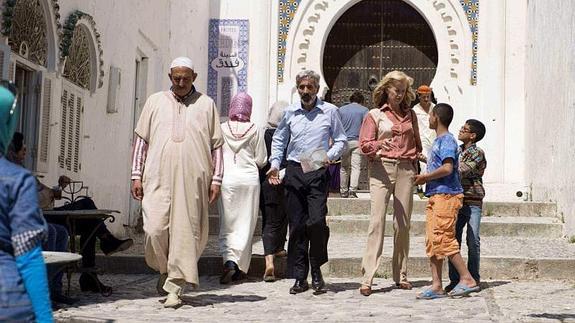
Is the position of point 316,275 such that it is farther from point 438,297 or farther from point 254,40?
point 254,40

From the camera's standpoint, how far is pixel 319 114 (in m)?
6.89

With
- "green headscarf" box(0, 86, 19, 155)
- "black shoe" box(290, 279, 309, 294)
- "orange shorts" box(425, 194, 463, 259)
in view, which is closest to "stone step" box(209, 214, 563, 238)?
"black shoe" box(290, 279, 309, 294)

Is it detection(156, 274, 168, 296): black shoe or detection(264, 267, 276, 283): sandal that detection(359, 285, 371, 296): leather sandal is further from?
detection(156, 274, 168, 296): black shoe

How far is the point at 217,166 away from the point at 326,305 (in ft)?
3.48

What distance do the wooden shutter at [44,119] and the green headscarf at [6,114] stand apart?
5.36 m

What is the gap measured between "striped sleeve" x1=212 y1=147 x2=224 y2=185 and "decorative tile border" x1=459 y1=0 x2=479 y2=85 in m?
8.08

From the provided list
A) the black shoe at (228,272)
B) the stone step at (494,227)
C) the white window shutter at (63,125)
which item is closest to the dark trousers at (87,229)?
the black shoe at (228,272)

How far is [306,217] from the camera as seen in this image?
22.1ft

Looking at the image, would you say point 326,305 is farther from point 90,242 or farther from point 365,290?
point 90,242

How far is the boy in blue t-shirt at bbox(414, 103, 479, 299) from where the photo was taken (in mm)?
6383

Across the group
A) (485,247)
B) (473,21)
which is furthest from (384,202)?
(473,21)

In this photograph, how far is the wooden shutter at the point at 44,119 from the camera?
26.8ft

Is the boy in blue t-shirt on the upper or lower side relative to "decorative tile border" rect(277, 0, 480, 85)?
lower

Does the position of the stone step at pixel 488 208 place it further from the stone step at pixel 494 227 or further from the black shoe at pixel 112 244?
the black shoe at pixel 112 244
